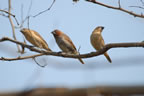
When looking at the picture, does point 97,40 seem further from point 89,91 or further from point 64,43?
point 89,91

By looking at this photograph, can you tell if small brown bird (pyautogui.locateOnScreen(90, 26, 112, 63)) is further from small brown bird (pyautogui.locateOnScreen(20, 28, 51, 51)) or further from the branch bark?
the branch bark

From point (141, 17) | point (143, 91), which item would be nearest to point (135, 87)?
point (143, 91)

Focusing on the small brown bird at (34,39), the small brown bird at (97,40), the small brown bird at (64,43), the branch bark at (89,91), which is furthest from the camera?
the small brown bird at (97,40)

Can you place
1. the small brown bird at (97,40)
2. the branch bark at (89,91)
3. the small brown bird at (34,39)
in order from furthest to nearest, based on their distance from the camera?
the small brown bird at (97,40) → the small brown bird at (34,39) → the branch bark at (89,91)

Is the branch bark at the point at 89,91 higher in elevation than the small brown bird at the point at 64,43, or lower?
lower

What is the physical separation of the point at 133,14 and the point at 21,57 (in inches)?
84.1

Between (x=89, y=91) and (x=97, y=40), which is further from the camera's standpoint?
(x=97, y=40)

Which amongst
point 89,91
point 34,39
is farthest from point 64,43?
point 89,91

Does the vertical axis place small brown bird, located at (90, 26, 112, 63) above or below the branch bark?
above

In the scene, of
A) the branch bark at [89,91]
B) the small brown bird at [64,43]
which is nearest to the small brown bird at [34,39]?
the small brown bird at [64,43]

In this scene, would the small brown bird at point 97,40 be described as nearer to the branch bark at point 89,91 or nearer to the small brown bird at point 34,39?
the small brown bird at point 34,39

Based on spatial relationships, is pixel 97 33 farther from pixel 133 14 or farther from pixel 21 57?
pixel 21 57

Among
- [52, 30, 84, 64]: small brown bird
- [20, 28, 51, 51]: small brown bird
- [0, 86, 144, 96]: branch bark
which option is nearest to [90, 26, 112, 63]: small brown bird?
[52, 30, 84, 64]: small brown bird

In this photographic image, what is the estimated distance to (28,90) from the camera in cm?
130
